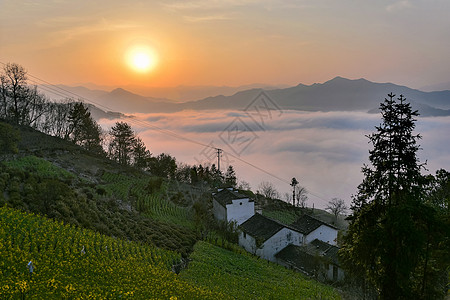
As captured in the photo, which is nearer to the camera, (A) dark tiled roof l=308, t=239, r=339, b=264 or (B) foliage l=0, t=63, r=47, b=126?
(A) dark tiled roof l=308, t=239, r=339, b=264

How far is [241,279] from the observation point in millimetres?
23406

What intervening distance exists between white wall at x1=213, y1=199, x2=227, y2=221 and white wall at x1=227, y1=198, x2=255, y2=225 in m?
0.85

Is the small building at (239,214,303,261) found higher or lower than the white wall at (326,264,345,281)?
higher

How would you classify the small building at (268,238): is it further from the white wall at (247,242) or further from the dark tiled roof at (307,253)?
the dark tiled roof at (307,253)

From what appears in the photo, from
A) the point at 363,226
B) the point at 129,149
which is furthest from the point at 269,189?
the point at 363,226

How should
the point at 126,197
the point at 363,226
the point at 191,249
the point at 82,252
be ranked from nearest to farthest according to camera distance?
the point at 363,226, the point at 82,252, the point at 191,249, the point at 126,197

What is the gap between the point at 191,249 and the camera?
29.8m

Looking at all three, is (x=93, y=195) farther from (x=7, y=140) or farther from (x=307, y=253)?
(x=307, y=253)

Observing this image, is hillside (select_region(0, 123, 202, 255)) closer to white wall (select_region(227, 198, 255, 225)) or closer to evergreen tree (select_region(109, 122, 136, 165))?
white wall (select_region(227, 198, 255, 225))

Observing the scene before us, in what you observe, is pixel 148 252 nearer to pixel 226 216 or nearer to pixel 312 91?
pixel 226 216

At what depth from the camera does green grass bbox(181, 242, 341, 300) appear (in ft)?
66.5

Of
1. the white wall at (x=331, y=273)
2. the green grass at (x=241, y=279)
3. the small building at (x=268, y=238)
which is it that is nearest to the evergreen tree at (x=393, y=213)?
the green grass at (x=241, y=279)

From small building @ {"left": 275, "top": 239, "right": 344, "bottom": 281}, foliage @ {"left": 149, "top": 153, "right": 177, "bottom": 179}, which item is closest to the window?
small building @ {"left": 275, "top": 239, "right": 344, "bottom": 281}

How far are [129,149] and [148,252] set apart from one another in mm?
52344
